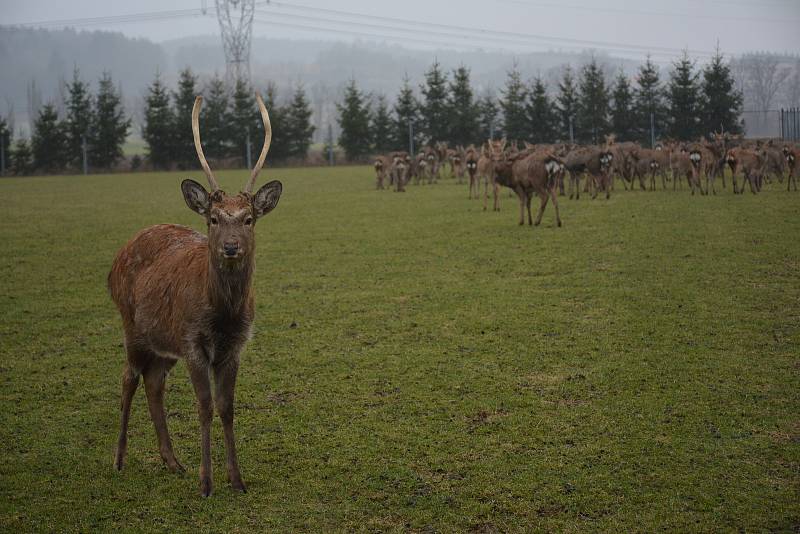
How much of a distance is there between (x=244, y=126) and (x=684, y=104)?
2542cm

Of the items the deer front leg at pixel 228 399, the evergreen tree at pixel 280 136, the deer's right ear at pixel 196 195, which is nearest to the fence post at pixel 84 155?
the evergreen tree at pixel 280 136

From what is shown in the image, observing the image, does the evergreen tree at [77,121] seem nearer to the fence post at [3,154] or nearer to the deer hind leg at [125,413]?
the fence post at [3,154]

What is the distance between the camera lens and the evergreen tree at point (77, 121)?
45.8m

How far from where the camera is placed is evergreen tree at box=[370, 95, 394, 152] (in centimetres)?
5012

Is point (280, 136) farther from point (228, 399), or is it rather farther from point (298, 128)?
point (228, 399)

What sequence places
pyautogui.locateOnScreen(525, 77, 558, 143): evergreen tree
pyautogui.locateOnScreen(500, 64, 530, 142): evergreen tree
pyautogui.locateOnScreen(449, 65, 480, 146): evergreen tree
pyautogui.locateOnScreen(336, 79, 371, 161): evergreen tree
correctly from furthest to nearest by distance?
pyautogui.locateOnScreen(336, 79, 371, 161): evergreen tree, pyautogui.locateOnScreen(449, 65, 480, 146): evergreen tree, pyautogui.locateOnScreen(500, 64, 530, 142): evergreen tree, pyautogui.locateOnScreen(525, 77, 558, 143): evergreen tree

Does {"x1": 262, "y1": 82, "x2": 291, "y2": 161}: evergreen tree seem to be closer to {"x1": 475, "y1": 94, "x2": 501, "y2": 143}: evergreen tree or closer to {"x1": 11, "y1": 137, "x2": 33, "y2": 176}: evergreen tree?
{"x1": 475, "y1": 94, "x2": 501, "y2": 143}: evergreen tree

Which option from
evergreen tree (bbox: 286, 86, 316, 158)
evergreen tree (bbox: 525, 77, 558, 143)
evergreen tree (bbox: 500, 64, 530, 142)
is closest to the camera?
evergreen tree (bbox: 525, 77, 558, 143)

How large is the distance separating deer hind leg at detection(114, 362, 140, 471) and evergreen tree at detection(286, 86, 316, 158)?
148 ft

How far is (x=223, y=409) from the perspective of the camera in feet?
16.0

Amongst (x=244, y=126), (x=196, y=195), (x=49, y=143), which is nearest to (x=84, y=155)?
(x=49, y=143)

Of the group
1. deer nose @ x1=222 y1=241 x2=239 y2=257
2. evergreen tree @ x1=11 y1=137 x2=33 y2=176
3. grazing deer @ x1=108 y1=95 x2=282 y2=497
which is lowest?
grazing deer @ x1=108 y1=95 x2=282 y2=497

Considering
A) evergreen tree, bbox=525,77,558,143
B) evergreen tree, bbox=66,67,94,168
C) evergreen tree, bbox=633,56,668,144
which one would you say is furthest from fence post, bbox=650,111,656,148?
evergreen tree, bbox=66,67,94,168

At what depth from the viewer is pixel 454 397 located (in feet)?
20.9
